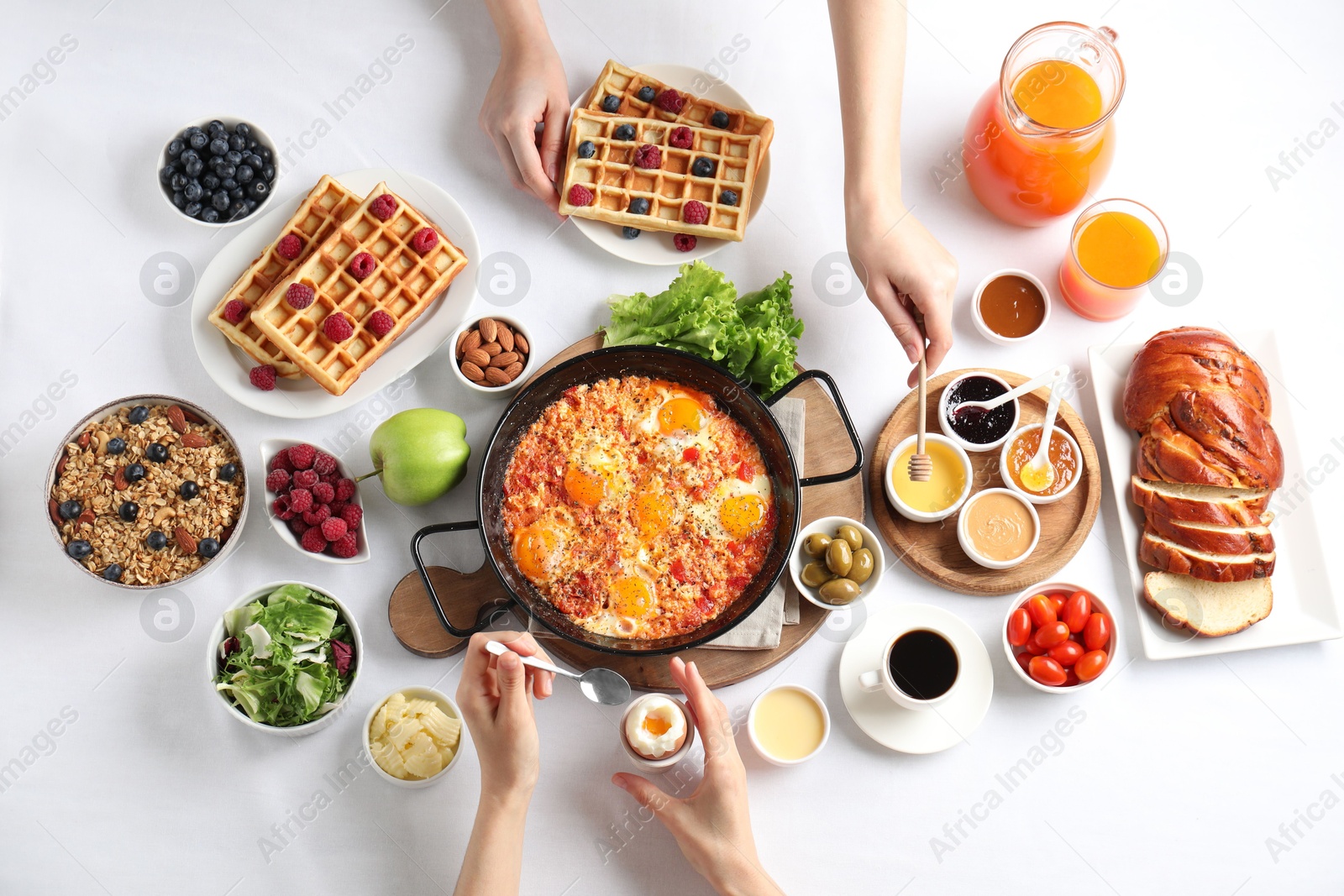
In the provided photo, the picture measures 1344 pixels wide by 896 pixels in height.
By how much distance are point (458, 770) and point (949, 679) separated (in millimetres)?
1724

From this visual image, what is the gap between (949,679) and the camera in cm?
300

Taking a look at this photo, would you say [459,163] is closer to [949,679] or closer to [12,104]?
[12,104]

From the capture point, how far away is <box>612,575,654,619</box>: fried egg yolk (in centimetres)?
304

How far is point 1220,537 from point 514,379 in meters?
2.51

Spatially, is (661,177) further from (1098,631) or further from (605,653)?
(1098,631)

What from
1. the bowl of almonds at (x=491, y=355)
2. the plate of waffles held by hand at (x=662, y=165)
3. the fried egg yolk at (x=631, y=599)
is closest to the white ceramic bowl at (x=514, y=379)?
the bowl of almonds at (x=491, y=355)

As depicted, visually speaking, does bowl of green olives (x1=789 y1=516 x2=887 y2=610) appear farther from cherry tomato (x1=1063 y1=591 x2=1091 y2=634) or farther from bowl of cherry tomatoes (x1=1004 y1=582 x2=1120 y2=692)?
cherry tomato (x1=1063 y1=591 x2=1091 y2=634)

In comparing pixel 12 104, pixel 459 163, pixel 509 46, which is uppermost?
pixel 509 46

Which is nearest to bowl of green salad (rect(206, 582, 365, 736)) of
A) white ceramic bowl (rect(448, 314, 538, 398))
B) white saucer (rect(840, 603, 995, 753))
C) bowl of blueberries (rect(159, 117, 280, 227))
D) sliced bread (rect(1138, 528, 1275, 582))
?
white ceramic bowl (rect(448, 314, 538, 398))

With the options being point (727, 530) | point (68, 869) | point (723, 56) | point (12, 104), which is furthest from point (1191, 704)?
point (12, 104)

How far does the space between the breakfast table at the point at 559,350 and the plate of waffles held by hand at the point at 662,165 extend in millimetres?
166

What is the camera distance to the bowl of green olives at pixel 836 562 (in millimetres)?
2971

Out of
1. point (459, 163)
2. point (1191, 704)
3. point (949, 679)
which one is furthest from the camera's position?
point (459, 163)

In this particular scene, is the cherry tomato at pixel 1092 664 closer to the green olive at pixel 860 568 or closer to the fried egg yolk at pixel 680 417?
the green olive at pixel 860 568
